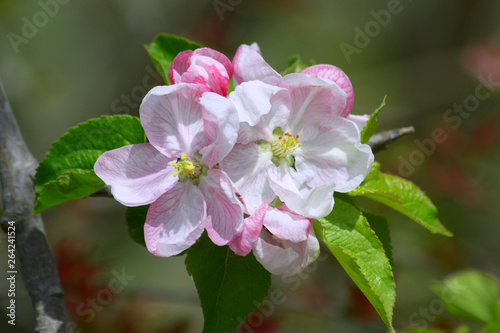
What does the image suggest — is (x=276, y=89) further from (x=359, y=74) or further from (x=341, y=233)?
(x=359, y=74)

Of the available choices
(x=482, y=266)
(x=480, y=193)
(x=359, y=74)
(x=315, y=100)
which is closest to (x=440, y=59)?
(x=359, y=74)

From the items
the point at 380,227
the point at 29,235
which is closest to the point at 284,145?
the point at 380,227

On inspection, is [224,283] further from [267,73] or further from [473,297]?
[473,297]

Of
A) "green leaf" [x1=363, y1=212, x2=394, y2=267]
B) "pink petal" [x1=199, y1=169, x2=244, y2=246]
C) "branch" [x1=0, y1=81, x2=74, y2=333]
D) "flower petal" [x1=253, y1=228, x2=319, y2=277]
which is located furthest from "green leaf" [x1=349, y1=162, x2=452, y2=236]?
"branch" [x1=0, y1=81, x2=74, y2=333]

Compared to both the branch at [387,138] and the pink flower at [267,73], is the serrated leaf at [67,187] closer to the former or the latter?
the pink flower at [267,73]

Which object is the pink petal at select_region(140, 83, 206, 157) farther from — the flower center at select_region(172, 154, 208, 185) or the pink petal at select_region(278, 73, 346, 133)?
the pink petal at select_region(278, 73, 346, 133)

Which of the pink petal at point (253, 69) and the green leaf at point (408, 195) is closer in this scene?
the pink petal at point (253, 69)

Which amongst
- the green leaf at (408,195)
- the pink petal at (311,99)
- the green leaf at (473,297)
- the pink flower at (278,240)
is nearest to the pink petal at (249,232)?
the pink flower at (278,240)
